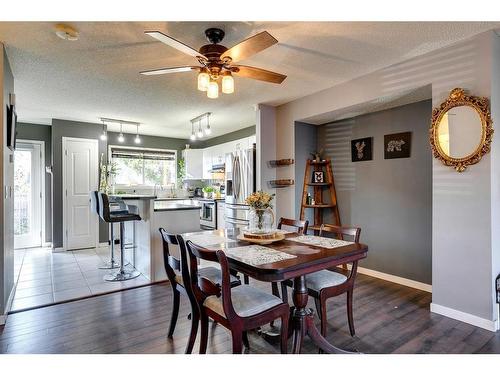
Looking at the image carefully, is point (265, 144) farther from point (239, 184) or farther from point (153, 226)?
point (153, 226)

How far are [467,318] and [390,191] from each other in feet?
5.14

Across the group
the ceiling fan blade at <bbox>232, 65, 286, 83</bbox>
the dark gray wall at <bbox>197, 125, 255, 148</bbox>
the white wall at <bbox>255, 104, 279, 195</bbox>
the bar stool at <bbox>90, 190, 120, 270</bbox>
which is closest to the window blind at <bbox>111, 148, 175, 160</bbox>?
the dark gray wall at <bbox>197, 125, 255, 148</bbox>

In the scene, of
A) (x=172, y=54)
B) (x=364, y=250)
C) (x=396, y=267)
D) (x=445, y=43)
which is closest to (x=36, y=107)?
(x=172, y=54)

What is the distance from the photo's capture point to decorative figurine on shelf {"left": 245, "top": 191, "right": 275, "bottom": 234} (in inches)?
90.6

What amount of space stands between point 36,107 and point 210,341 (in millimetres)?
4476

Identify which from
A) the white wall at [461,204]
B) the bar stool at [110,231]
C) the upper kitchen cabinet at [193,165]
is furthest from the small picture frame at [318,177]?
the upper kitchen cabinet at [193,165]

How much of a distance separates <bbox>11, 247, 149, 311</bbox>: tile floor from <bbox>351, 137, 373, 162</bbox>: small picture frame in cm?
324

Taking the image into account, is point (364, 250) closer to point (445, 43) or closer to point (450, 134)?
point (450, 134)

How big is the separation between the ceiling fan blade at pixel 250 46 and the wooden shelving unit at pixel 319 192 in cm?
251

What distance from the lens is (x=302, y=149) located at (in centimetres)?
423

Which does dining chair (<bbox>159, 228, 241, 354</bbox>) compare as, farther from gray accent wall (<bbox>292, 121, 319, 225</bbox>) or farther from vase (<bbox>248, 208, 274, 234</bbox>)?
gray accent wall (<bbox>292, 121, 319, 225</bbox>)

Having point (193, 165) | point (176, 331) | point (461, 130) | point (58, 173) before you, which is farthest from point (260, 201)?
point (193, 165)

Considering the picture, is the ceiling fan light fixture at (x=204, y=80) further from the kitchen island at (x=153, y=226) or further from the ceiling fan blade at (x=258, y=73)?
the kitchen island at (x=153, y=226)

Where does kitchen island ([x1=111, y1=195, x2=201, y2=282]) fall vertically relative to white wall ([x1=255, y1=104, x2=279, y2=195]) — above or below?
below
